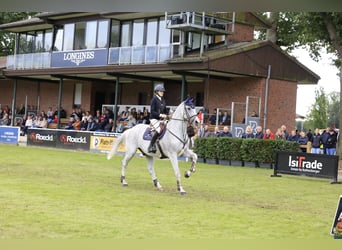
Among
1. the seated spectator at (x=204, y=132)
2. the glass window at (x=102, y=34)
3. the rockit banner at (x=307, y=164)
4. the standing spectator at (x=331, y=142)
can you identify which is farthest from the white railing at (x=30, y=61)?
the rockit banner at (x=307, y=164)

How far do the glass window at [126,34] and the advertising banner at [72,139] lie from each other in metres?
8.57

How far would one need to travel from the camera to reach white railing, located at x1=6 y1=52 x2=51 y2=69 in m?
41.8

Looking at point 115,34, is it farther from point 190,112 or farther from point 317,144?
point 190,112

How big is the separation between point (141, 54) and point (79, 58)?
19.9 feet

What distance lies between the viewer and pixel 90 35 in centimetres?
4131

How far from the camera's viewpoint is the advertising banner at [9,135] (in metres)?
36.2

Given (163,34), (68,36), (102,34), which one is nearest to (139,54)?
(163,34)

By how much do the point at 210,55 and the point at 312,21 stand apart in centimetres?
632

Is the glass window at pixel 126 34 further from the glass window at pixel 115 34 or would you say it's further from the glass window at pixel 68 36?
the glass window at pixel 68 36

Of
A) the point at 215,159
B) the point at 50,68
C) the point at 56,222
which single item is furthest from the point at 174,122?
the point at 50,68

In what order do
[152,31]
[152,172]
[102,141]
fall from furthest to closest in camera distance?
[152,31] < [102,141] < [152,172]

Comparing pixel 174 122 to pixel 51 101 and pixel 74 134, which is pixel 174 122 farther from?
pixel 51 101

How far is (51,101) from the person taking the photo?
4769 centimetres

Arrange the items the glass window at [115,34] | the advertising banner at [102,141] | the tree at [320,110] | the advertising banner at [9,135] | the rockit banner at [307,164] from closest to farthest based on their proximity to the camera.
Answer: the rockit banner at [307,164], the advertising banner at [102,141], the advertising banner at [9,135], the glass window at [115,34], the tree at [320,110]
